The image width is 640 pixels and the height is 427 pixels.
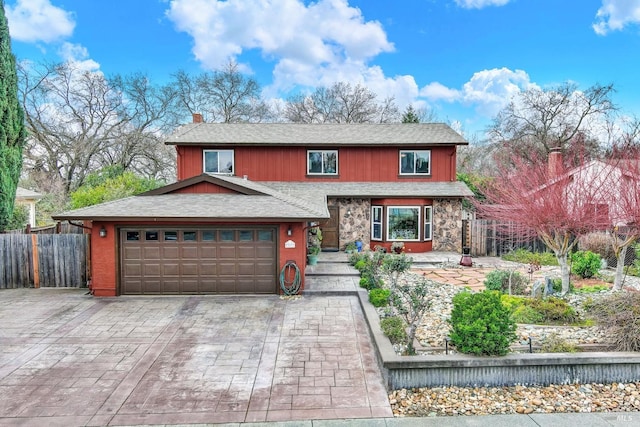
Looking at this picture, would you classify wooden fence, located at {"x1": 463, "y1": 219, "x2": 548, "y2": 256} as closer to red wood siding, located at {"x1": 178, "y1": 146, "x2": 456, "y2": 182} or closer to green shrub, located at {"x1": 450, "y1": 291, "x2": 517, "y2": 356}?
red wood siding, located at {"x1": 178, "y1": 146, "x2": 456, "y2": 182}

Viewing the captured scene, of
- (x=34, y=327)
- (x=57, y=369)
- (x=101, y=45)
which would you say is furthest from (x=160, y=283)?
(x=101, y=45)

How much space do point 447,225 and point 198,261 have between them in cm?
1126

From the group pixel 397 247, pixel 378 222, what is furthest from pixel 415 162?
pixel 397 247

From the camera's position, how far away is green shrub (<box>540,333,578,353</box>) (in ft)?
18.7

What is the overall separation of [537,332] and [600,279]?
6.43m

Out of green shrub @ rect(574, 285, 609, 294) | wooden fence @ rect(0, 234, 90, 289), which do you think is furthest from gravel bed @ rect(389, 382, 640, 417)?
wooden fence @ rect(0, 234, 90, 289)

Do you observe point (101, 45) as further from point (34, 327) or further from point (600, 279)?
point (600, 279)

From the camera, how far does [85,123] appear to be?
2597 cm

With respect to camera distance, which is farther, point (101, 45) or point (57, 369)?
point (101, 45)

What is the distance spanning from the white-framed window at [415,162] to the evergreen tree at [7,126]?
15261 mm

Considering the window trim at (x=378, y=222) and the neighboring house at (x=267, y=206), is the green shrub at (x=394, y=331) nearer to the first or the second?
the neighboring house at (x=267, y=206)

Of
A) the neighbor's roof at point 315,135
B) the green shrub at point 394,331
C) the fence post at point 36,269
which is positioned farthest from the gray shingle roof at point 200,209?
the neighbor's roof at point 315,135

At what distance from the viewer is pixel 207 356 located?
20.1 ft

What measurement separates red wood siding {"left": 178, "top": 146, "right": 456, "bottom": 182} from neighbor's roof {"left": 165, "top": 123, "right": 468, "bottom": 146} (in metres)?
0.42
